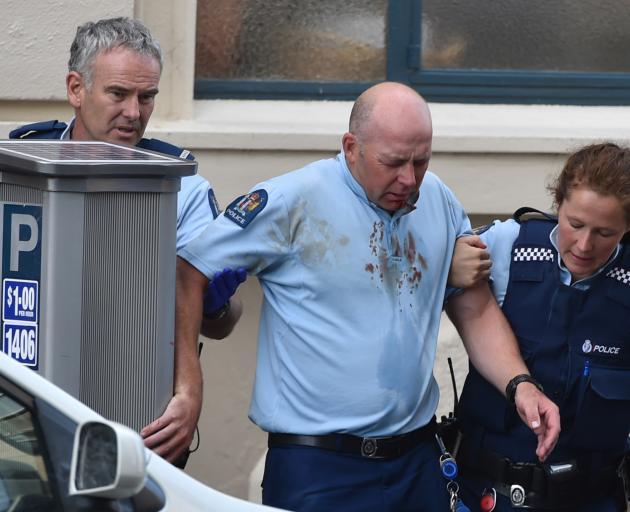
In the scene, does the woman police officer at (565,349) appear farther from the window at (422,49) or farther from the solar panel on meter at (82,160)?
the window at (422,49)

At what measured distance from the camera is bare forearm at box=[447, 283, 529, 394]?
391cm

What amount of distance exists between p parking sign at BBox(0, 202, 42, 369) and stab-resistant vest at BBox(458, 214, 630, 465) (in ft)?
4.86

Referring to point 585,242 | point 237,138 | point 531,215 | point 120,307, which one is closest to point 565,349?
point 585,242

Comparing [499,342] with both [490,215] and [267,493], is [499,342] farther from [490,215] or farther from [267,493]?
[490,215]

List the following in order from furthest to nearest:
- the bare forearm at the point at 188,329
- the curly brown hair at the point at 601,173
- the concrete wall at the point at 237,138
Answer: the concrete wall at the point at 237,138 → the curly brown hair at the point at 601,173 → the bare forearm at the point at 188,329

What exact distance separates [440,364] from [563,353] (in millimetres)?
1986

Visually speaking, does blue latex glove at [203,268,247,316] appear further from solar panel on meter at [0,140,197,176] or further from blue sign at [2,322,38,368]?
blue sign at [2,322,38,368]

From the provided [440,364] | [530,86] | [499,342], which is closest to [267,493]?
[499,342]

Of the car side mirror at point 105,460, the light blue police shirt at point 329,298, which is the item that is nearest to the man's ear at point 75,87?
the light blue police shirt at point 329,298

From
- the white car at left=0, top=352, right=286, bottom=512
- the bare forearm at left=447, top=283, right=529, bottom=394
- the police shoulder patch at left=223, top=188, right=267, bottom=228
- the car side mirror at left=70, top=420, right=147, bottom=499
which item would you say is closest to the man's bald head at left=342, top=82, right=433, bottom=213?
the police shoulder patch at left=223, top=188, right=267, bottom=228

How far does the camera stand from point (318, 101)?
244 inches

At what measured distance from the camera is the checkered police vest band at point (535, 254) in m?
3.98

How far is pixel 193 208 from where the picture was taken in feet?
12.9

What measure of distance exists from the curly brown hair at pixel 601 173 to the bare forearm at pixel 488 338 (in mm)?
374
